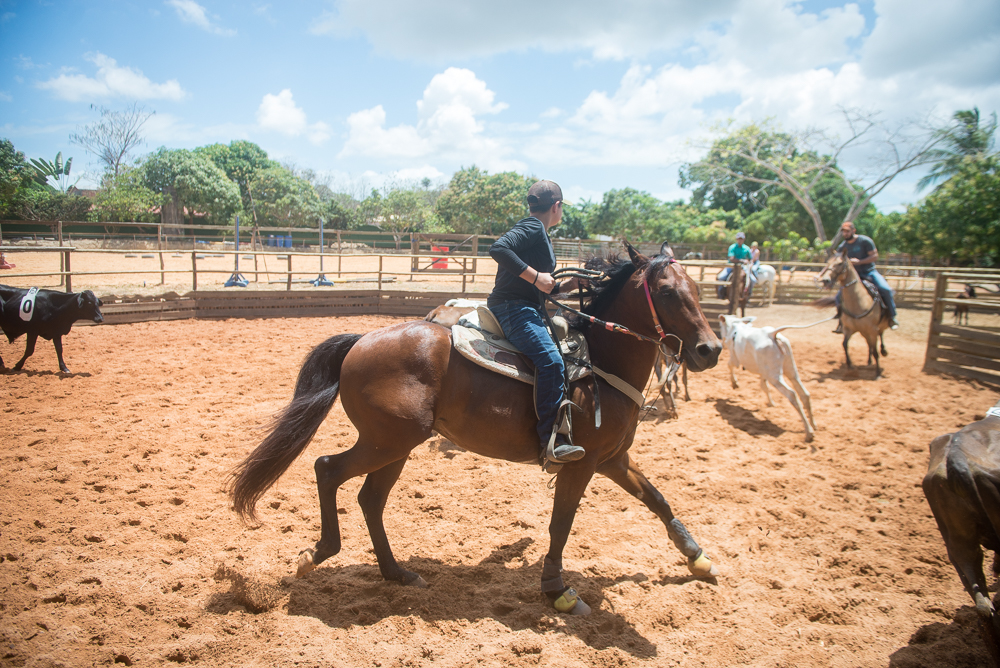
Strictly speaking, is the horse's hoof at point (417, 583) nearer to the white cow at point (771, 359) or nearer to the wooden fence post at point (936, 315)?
the white cow at point (771, 359)

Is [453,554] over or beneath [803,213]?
beneath

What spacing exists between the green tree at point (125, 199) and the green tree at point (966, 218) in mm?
35120

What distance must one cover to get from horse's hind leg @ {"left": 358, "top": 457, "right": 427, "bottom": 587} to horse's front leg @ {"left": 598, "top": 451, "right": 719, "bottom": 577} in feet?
4.65

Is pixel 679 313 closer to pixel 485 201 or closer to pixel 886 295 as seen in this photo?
pixel 886 295

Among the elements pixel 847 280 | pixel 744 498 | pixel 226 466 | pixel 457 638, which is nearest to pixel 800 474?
pixel 744 498

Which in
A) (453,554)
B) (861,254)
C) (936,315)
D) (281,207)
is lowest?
(453,554)

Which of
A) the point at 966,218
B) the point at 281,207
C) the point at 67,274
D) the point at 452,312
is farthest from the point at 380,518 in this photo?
the point at 281,207

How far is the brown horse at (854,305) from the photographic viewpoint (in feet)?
31.8

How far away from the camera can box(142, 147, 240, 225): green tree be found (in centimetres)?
3173

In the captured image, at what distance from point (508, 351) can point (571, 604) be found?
1574 millimetres

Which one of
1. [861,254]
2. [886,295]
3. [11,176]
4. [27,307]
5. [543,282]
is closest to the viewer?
[543,282]

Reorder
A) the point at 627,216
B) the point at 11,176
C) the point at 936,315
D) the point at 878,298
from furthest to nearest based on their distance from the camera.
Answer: the point at 627,216 < the point at 11,176 < the point at 878,298 < the point at 936,315

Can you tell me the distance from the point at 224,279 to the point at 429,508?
53.0 ft

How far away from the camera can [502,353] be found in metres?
3.25
